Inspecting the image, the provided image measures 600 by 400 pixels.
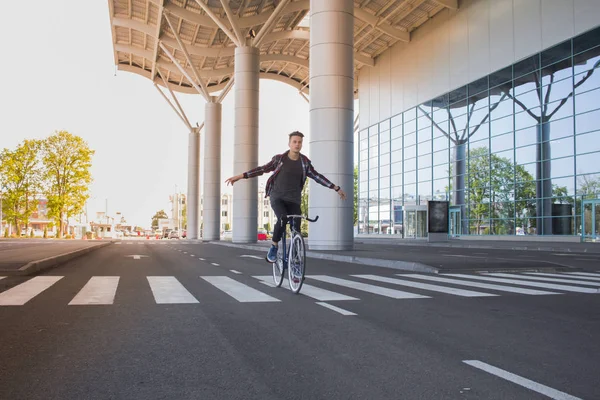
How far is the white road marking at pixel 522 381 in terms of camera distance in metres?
3.24

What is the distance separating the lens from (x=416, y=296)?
24.9ft

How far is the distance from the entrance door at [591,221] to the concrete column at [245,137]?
19368 millimetres

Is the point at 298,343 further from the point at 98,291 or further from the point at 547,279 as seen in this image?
the point at 547,279

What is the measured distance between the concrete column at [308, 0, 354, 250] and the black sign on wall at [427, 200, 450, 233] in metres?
14.8

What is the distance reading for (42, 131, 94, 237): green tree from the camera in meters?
58.0

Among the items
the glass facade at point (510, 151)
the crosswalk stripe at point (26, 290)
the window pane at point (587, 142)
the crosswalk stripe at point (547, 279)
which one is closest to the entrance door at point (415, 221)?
the glass facade at point (510, 151)

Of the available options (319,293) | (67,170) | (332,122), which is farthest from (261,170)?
(67,170)

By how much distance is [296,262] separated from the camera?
783 cm

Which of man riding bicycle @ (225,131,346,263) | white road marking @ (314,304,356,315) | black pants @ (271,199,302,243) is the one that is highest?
man riding bicycle @ (225,131,346,263)

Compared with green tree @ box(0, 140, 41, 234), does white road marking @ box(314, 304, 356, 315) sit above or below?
below

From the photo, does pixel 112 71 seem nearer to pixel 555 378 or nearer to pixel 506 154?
pixel 506 154

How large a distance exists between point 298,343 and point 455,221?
39.2 metres

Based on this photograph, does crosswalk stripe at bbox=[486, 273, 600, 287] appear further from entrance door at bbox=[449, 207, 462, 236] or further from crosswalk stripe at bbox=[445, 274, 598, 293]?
entrance door at bbox=[449, 207, 462, 236]

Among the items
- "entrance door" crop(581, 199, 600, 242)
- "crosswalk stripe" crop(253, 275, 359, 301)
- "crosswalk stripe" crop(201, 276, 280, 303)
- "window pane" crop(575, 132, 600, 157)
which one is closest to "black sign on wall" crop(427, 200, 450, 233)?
"entrance door" crop(581, 199, 600, 242)
